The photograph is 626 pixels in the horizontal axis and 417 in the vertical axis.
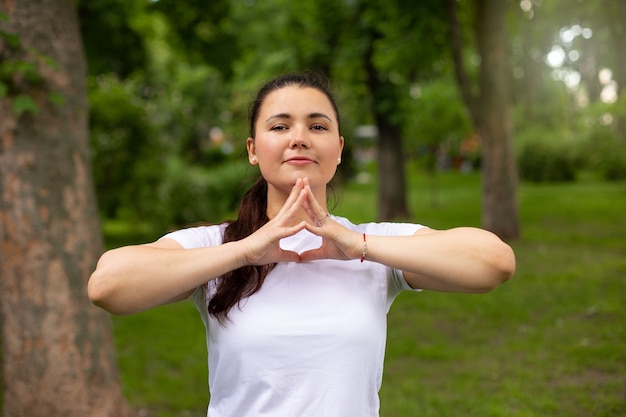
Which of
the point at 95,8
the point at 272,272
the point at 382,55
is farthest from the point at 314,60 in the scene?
the point at 272,272

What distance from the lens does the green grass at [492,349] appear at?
17.8 ft

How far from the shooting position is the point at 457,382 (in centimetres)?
586

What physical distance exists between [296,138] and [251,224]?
15.5 inches

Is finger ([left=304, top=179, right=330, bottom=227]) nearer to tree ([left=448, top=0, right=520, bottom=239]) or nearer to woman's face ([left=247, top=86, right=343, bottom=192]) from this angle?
woman's face ([left=247, top=86, right=343, bottom=192])

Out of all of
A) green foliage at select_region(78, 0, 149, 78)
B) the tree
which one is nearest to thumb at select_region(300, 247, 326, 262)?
green foliage at select_region(78, 0, 149, 78)

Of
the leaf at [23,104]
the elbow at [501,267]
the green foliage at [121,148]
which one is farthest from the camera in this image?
the green foliage at [121,148]

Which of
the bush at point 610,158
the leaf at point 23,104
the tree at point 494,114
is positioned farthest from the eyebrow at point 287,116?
the bush at point 610,158

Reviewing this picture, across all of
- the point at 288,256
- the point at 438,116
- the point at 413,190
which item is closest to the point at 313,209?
the point at 288,256

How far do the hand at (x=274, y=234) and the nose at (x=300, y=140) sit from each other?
138 millimetres

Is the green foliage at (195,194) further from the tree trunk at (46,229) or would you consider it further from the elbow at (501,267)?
the elbow at (501,267)

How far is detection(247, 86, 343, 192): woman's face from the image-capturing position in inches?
81.4

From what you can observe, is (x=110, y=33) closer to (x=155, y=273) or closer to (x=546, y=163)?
(x=155, y=273)

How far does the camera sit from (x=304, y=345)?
192 centimetres

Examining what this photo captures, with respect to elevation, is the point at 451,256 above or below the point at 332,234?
below
